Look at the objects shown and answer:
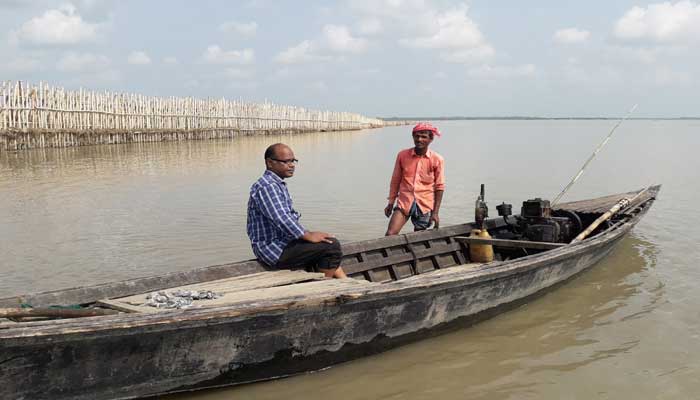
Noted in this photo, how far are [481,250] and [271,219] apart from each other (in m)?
2.95

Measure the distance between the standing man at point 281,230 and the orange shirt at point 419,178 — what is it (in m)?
1.76

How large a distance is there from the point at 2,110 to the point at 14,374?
18.9 m

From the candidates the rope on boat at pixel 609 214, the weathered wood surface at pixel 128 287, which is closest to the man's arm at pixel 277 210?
the weathered wood surface at pixel 128 287

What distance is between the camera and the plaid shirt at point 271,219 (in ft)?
14.5

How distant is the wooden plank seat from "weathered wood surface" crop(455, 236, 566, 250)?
231 cm

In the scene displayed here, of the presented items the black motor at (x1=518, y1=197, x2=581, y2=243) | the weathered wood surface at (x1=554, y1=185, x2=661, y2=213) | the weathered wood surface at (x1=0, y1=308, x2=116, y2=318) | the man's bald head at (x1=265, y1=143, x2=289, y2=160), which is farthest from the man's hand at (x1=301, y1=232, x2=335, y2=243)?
the weathered wood surface at (x1=554, y1=185, x2=661, y2=213)

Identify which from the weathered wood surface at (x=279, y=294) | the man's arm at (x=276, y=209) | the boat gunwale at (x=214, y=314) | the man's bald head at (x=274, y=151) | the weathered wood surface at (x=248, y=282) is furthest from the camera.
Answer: the man's bald head at (x=274, y=151)

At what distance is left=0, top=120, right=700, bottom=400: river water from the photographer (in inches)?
167

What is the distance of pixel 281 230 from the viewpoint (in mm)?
4605

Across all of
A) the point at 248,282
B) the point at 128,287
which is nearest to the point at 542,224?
the point at 248,282

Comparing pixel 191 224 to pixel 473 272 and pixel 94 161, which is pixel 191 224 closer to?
pixel 473 272

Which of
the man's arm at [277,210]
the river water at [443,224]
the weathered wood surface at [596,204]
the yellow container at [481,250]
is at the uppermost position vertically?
the man's arm at [277,210]

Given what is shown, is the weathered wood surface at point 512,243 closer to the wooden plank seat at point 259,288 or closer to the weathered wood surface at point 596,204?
the weathered wood surface at point 596,204

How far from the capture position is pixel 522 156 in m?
25.1
